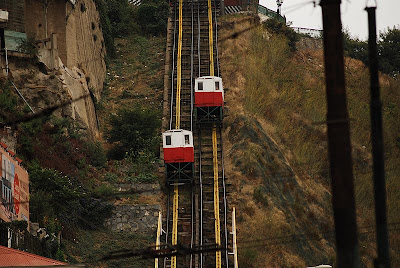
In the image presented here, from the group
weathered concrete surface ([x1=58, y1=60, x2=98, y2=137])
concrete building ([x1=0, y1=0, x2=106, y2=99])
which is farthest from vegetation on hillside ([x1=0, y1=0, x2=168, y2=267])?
concrete building ([x1=0, y1=0, x2=106, y2=99])

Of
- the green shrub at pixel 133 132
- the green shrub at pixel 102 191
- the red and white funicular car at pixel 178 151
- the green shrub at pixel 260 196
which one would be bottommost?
the green shrub at pixel 260 196

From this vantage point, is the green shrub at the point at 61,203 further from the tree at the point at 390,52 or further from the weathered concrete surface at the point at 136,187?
the tree at the point at 390,52

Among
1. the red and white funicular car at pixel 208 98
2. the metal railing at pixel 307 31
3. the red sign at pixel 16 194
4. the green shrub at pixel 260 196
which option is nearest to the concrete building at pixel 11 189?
the red sign at pixel 16 194

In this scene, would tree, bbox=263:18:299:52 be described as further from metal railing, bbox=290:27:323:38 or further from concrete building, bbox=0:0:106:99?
concrete building, bbox=0:0:106:99

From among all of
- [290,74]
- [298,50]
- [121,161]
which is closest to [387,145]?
→ [290,74]

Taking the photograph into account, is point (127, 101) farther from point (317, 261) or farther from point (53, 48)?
point (317, 261)

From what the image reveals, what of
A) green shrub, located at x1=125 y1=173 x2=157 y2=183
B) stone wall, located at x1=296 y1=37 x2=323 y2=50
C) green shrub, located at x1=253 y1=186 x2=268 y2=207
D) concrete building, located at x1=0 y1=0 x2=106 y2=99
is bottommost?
green shrub, located at x1=253 y1=186 x2=268 y2=207
